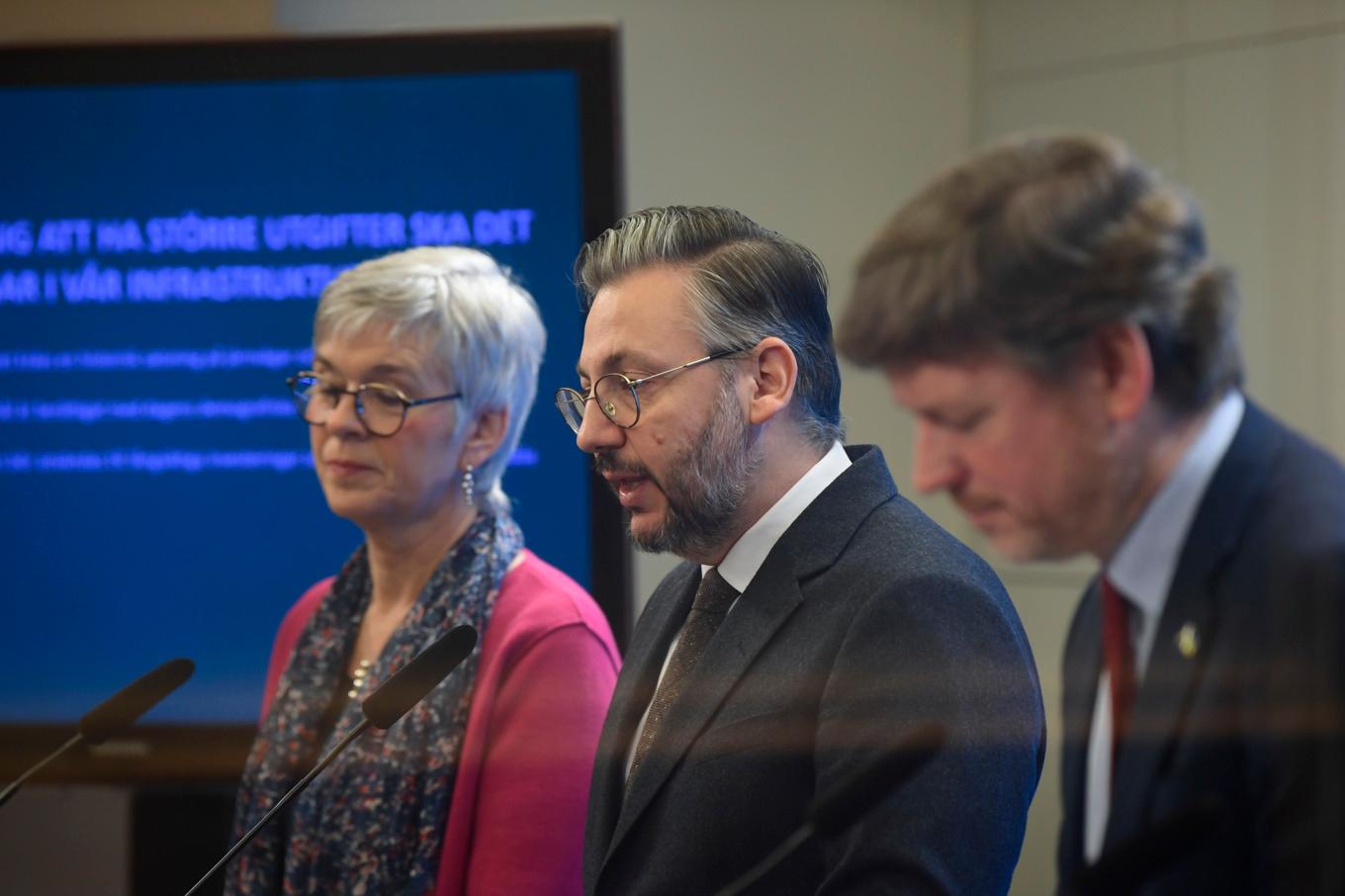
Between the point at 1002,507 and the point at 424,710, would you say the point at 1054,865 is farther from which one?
the point at 424,710

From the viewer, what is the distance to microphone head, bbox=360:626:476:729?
1191mm

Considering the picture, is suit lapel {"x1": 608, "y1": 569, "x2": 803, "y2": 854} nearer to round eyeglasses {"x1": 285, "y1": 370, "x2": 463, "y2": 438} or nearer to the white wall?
the white wall

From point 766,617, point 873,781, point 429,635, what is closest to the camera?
point 873,781

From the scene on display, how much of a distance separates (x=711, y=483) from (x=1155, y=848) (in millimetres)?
573

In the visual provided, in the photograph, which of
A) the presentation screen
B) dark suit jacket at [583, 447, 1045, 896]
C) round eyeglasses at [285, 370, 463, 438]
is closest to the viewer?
dark suit jacket at [583, 447, 1045, 896]

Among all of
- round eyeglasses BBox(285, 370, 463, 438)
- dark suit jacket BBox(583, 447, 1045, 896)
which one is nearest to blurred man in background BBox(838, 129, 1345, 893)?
dark suit jacket BBox(583, 447, 1045, 896)

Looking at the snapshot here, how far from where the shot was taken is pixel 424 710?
1.44m

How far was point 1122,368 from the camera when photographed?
0.63 m

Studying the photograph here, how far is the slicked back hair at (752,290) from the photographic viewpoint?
113 cm

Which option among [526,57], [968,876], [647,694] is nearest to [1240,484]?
[968,876]

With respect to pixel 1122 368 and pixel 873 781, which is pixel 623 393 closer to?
pixel 873 781

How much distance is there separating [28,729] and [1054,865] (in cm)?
167

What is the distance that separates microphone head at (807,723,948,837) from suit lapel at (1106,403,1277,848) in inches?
4.6

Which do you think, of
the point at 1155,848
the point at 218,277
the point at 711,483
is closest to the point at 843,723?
the point at 711,483
